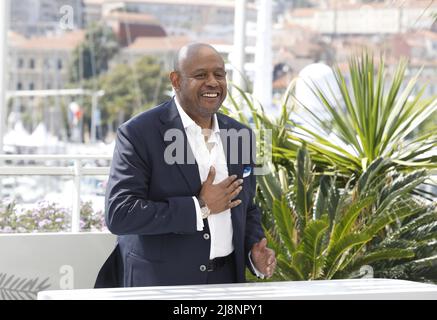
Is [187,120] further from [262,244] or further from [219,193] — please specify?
[262,244]

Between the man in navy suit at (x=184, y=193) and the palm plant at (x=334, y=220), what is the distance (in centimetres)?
178

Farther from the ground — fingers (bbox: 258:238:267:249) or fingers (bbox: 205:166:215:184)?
fingers (bbox: 205:166:215:184)

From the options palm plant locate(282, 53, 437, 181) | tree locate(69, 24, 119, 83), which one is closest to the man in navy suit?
palm plant locate(282, 53, 437, 181)

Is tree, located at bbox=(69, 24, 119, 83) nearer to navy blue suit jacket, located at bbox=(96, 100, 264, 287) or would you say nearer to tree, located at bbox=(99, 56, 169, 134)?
tree, located at bbox=(99, 56, 169, 134)

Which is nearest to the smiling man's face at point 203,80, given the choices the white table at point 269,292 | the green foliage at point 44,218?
the white table at point 269,292

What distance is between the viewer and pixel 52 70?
Answer: 7962 cm

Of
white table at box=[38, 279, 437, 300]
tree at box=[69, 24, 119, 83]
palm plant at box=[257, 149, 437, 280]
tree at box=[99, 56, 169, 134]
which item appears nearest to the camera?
white table at box=[38, 279, 437, 300]

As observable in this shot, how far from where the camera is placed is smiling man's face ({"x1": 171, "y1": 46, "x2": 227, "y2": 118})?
10.5 ft

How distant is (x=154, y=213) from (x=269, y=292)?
27.7 inches

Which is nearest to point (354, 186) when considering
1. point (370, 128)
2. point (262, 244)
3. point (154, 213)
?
point (370, 128)

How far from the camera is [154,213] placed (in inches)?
120

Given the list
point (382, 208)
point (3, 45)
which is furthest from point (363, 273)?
point (3, 45)

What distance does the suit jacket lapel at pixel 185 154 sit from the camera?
3.21m
